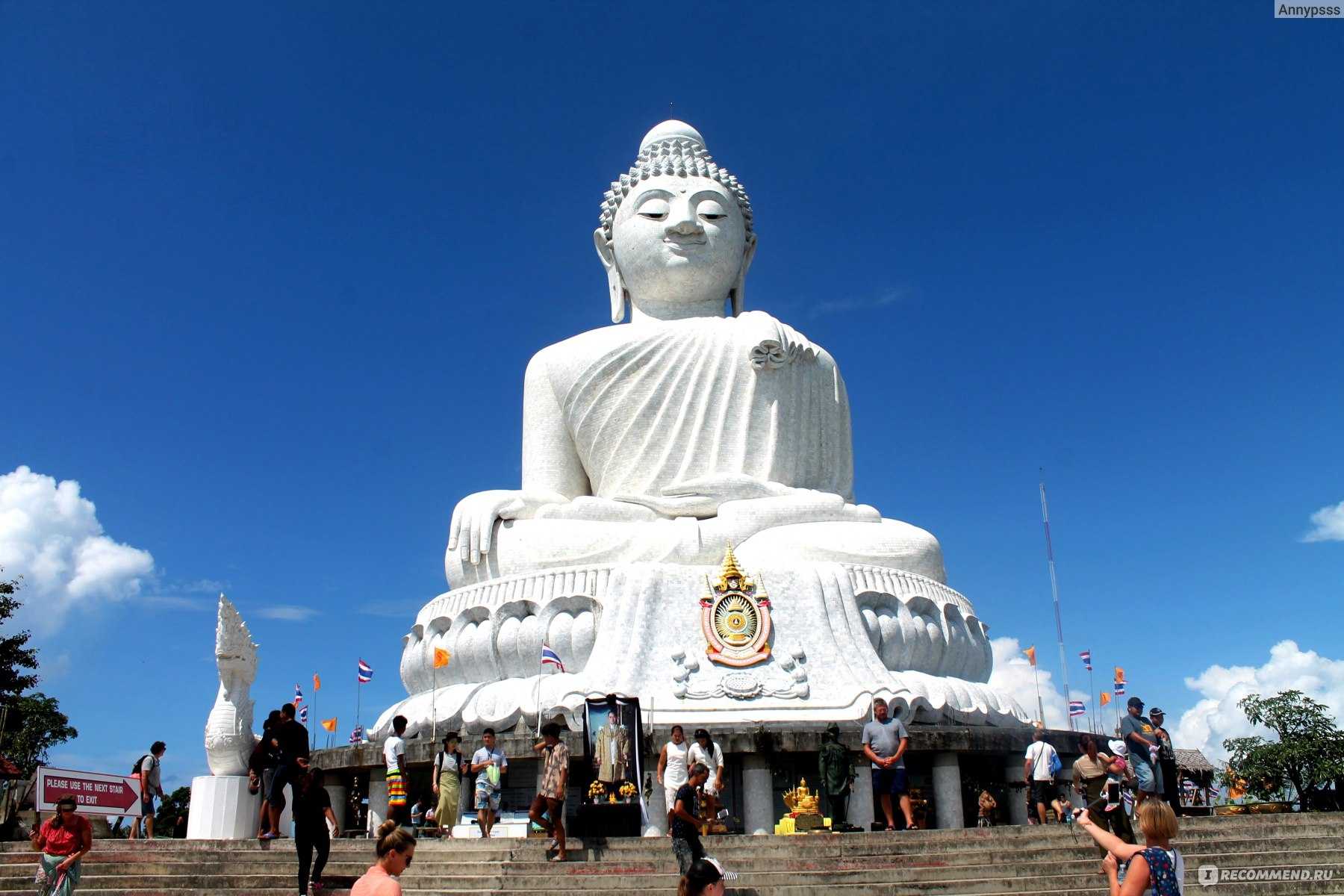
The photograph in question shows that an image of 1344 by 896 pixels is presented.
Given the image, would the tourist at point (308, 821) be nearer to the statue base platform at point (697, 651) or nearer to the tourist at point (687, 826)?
the tourist at point (687, 826)

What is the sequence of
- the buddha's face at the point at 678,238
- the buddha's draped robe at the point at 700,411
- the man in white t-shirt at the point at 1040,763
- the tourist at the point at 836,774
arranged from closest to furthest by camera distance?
the tourist at the point at 836,774, the man in white t-shirt at the point at 1040,763, the buddha's draped robe at the point at 700,411, the buddha's face at the point at 678,238

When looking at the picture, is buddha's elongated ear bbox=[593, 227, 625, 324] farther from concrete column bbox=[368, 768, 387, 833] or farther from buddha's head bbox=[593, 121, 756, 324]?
concrete column bbox=[368, 768, 387, 833]

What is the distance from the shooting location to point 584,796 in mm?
10664

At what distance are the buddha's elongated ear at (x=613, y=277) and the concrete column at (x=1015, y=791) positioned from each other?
9378mm

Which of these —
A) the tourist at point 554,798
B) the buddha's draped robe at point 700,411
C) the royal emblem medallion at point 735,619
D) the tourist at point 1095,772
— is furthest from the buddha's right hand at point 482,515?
the tourist at point 1095,772

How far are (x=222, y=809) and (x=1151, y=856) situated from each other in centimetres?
974

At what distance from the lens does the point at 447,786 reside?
10.5 meters

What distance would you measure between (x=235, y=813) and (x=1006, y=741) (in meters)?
7.94

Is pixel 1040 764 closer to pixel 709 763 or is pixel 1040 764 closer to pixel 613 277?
pixel 709 763

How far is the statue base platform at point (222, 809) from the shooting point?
1150 centimetres

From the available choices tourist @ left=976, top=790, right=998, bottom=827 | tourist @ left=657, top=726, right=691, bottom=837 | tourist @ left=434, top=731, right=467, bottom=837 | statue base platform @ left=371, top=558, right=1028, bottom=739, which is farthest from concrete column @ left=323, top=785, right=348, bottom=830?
tourist @ left=976, top=790, right=998, bottom=827

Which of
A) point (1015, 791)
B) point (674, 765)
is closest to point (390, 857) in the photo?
point (674, 765)

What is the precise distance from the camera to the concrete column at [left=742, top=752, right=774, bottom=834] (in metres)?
11.6

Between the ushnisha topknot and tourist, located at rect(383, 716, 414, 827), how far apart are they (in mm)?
10425
